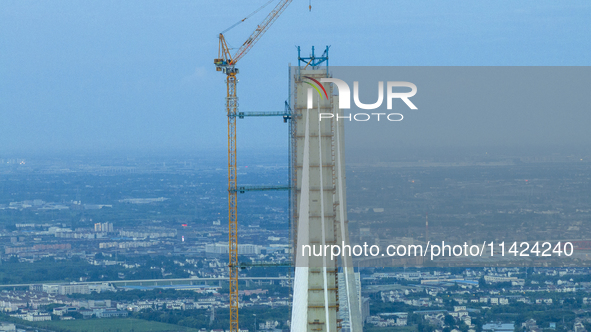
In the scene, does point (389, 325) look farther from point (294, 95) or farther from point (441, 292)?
point (294, 95)

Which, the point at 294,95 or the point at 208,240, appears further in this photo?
the point at 208,240

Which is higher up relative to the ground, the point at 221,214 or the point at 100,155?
the point at 100,155

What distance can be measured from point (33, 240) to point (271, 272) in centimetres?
1879

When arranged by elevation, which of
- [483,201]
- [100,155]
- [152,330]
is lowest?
[152,330]

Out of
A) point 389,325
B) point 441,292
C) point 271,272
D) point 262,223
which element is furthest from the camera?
point 262,223

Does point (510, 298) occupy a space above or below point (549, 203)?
below

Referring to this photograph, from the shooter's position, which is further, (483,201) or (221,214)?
(221,214)

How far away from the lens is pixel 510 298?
23469 millimetres

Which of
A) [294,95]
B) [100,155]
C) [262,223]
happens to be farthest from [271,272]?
[100,155]

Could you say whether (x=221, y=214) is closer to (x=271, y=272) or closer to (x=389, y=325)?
(x=271, y=272)

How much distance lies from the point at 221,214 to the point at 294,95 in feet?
125

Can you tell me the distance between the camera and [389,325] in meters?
19.5

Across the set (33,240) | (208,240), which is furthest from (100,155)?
(208,240)

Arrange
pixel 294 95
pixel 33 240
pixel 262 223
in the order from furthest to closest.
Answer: pixel 33 240, pixel 262 223, pixel 294 95
